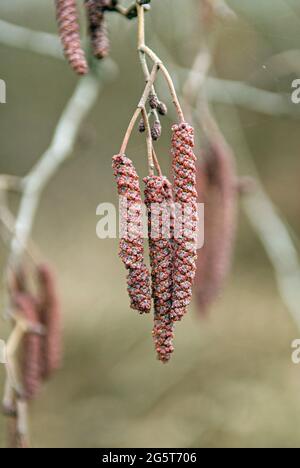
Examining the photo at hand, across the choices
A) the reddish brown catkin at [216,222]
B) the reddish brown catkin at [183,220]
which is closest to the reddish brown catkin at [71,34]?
the reddish brown catkin at [183,220]

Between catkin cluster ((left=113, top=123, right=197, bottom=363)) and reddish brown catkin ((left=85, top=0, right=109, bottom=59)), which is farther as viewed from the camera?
reddish brown catkin ((left=85, top=0, right=109, bottom=59))

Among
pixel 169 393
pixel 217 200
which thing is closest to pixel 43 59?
pixel 169 393

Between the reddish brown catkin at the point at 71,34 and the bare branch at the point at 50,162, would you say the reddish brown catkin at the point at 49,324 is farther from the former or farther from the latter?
the reddish brown catkin at the point at 71,34

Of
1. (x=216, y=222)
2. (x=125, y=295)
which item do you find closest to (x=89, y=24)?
(x=216, y=222)

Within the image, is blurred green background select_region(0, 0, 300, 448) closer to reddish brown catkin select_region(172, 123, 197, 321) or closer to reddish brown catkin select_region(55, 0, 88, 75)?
reddish brown catkin select_region(55, 0, 88, 75)

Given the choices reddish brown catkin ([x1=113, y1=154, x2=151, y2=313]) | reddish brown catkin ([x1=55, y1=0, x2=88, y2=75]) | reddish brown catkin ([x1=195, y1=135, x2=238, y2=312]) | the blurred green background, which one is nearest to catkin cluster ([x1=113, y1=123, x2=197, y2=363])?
reddish brown catkin ([x1=113, y1=154, x2=151, y2=313])

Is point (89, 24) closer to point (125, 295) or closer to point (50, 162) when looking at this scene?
point (50, 162)

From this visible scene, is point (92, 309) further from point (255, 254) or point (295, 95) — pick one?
point (295, 95)
